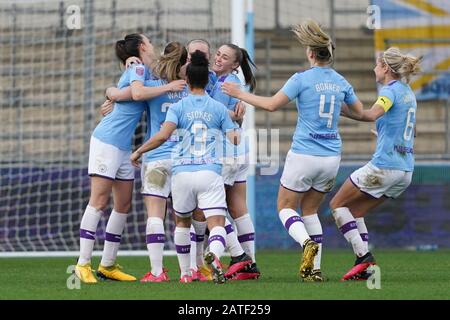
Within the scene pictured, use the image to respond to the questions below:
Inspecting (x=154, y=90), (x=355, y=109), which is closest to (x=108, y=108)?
(x=154, y=90)

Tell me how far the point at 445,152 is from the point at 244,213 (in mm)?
7309

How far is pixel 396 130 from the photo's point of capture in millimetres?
9047

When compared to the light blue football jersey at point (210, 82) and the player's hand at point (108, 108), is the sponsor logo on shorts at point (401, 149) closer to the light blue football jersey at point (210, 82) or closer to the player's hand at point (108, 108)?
the light blue football jersey at point (210, 82)

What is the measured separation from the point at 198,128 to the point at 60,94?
273 inches

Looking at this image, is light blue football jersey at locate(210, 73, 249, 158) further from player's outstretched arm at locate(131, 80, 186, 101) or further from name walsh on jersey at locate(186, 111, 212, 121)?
name walsh on jersey at locate(186, 111, 212, 121)

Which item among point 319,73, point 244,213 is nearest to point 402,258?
point 244,213

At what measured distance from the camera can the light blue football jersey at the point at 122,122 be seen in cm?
887

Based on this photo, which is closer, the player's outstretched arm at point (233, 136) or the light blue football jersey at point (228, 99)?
the player's outstretched arm at point (233, 136)

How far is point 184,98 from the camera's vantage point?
826 cm

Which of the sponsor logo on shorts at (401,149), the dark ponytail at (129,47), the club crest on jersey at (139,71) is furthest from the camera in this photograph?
the sponsor logo on shorts at (401,149)

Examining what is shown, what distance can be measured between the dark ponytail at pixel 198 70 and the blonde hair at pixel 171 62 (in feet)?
1.59

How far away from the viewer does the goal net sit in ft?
45.1

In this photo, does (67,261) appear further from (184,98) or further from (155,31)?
(184,98)

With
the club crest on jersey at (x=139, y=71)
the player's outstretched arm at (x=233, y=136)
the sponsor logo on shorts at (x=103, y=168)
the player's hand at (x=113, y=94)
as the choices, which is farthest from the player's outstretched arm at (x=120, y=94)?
the player's outstretched arm at (x=233, y=136)
